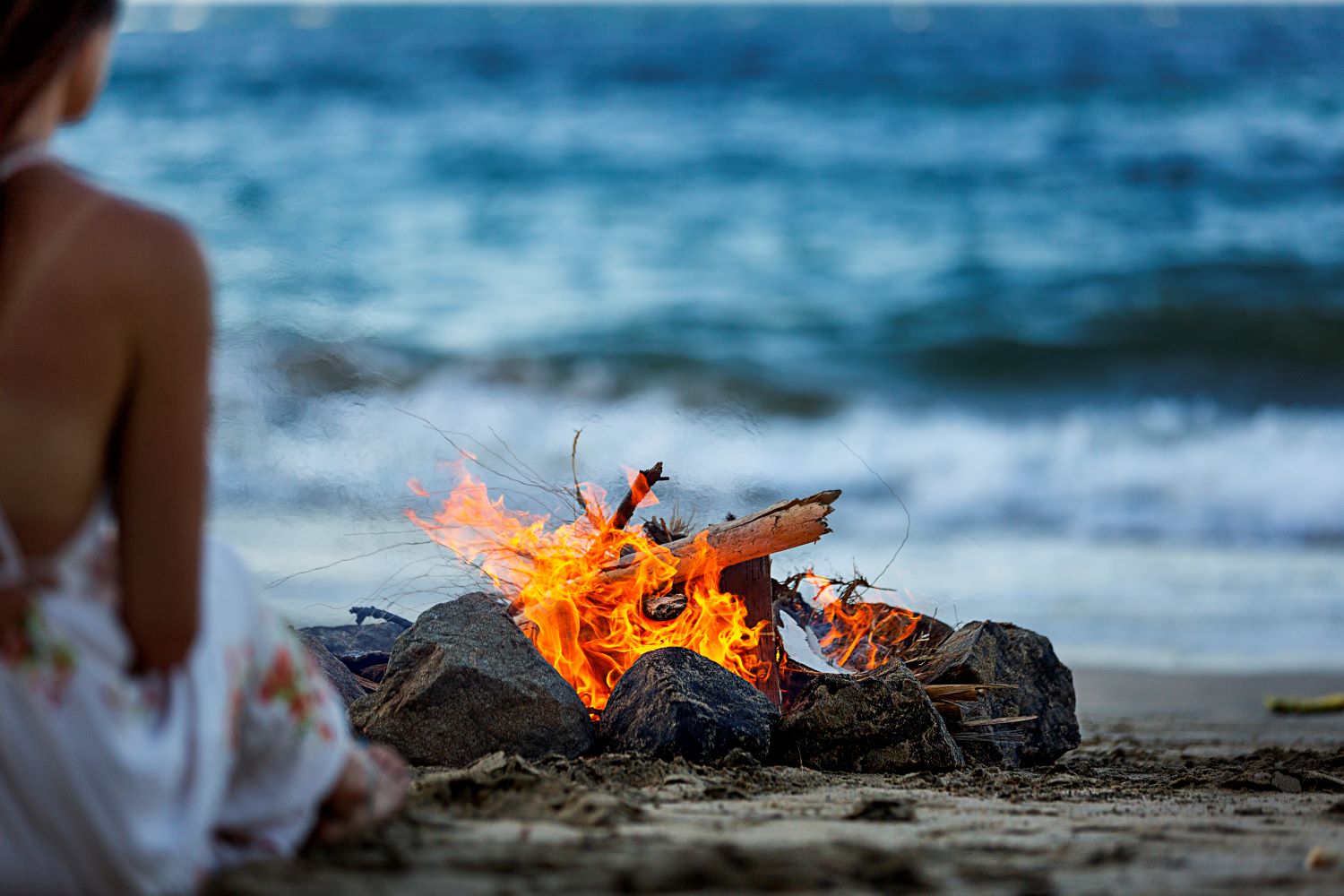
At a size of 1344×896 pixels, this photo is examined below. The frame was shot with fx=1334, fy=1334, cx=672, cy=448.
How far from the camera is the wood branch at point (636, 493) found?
4215 mm

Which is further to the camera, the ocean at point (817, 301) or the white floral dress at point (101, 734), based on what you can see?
the ocean at point (817, 301)

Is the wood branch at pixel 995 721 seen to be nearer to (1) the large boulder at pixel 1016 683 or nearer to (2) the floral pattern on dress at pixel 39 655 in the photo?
(1) the large boulder at pixel 1016 683

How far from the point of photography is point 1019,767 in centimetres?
420

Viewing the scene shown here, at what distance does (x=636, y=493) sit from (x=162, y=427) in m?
2.45

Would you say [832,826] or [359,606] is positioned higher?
[359,606]

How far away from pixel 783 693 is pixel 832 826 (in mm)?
1366

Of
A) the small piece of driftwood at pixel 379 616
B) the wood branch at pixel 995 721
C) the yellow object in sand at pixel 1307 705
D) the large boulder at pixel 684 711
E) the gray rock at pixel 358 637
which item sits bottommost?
the yellow object in sand at pixel 1307 705

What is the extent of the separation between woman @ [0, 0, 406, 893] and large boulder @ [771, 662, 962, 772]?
2.21 m

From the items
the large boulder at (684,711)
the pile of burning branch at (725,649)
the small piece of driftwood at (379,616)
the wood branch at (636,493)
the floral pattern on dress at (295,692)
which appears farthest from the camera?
the small piece of driftwood at (379,616)

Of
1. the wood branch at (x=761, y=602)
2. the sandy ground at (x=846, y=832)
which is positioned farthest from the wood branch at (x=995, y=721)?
the wood branch at (x=761, y=602)

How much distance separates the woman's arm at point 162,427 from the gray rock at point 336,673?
2.28 meters

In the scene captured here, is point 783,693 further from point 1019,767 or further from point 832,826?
point 832,826

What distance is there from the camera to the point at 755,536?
405 centimetres

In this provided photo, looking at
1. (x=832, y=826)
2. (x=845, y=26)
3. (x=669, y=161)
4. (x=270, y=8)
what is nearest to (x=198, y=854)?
(x=832, y=826)
